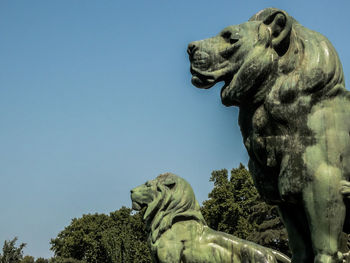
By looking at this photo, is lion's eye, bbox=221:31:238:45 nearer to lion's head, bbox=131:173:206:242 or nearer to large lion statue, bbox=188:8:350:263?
large lion statue, bbox=188:8:350:263

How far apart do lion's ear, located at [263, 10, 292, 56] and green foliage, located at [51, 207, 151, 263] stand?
48.1 meters

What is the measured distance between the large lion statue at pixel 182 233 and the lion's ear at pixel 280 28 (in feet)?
20.1

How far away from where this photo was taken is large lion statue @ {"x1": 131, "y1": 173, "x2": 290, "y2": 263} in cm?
920

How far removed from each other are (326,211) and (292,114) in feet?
1.95

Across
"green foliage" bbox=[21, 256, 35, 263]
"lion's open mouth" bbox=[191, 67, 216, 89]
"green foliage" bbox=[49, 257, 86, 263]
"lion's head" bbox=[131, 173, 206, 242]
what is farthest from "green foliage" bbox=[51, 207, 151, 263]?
"lion's open mouth" bbox=[191, 67, 216, 89]

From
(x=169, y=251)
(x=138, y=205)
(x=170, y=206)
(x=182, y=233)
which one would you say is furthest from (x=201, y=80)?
(x=138, y=205)

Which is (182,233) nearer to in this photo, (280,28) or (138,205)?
(138,205)

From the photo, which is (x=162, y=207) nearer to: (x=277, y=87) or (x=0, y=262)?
(x=277, y=87)

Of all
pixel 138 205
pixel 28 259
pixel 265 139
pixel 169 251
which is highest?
pixel 138 205

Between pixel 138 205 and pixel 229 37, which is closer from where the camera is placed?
pixel 229 37

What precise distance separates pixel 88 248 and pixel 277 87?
5385 centimetres

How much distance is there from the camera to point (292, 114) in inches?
128

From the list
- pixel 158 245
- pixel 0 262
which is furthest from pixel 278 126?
pixel 0 262

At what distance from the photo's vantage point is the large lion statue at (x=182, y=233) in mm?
9203
